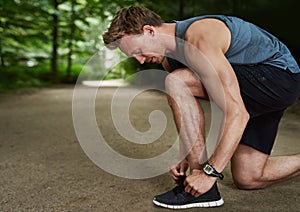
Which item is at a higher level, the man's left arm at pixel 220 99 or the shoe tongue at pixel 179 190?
the man's left arm at pixel 220 99

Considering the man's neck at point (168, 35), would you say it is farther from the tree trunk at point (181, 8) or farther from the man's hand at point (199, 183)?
the tree trunk at point (181, 8)

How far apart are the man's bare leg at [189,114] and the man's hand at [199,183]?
0.11 metres

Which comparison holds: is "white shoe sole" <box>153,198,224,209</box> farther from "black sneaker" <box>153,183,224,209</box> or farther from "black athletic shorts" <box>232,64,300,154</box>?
"black athletic shorts" <box>232,64,300,154</box>

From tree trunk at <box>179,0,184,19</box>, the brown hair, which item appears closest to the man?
the brown hair

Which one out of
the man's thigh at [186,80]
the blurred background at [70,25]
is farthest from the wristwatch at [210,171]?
the blurred background at [70,25]

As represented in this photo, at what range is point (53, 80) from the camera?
7.76m

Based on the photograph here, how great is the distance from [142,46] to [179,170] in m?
0.46

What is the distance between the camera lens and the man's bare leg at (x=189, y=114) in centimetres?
146

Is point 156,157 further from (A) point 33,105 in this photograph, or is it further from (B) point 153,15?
(A) point 33,105

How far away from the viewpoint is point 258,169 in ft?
5.38

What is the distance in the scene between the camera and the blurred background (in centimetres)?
485

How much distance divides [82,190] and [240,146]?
0.65 metres

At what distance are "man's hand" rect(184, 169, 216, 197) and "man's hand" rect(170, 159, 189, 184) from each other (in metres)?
0.15

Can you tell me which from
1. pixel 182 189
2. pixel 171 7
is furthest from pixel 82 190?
pixel 171 7
